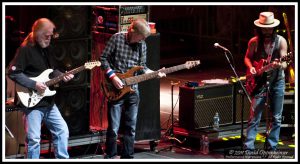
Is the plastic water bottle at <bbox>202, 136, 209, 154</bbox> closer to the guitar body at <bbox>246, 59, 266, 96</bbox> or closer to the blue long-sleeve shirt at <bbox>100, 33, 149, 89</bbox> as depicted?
the guitar body at <bbox>246, 59, 266, 96</bbox>

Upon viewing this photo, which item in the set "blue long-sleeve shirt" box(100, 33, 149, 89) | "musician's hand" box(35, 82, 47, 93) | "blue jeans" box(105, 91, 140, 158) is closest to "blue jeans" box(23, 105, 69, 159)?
"musician's hand" box(35, 82, 47, 93)

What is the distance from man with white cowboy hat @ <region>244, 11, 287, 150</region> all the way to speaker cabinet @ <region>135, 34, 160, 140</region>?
52.3 inches

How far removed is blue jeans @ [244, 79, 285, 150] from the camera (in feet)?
38.7

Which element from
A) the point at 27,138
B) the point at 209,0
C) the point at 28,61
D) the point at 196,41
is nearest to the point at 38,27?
the point at 28,61

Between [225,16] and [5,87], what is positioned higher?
[225,16]

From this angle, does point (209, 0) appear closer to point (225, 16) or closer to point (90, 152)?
point (90, 152)

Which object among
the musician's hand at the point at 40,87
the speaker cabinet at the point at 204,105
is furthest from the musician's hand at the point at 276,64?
the musician's hand at the point at 40,87

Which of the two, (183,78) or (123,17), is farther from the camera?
(183,78)

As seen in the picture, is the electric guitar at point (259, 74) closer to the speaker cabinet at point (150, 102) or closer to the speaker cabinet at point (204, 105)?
the speaker cabinet at point (204, 105)

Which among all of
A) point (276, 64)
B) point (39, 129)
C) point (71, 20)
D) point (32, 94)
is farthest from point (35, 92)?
point (276, 64)

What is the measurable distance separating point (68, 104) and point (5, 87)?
2.96 feet

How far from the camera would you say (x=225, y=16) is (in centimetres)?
2297

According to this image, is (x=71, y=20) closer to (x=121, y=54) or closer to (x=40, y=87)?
(x=121, y=54)

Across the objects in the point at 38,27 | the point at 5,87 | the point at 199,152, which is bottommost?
the point at 199,152
